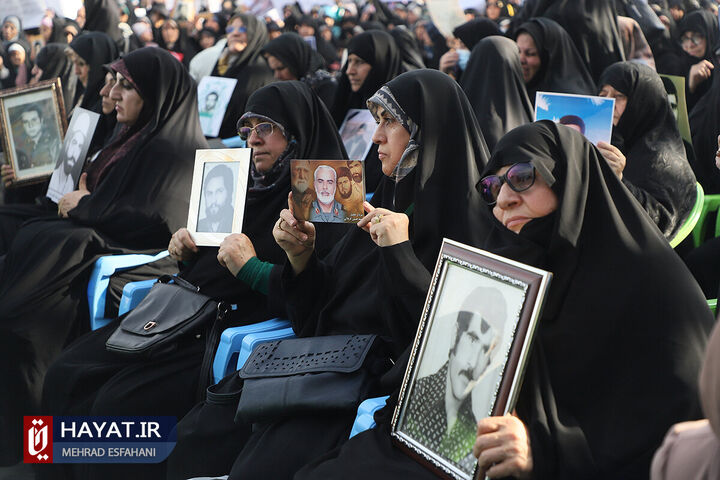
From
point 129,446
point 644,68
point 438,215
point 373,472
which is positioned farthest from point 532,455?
point 644,68

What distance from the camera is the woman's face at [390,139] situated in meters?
3.17

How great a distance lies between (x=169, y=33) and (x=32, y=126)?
6522 millimetres

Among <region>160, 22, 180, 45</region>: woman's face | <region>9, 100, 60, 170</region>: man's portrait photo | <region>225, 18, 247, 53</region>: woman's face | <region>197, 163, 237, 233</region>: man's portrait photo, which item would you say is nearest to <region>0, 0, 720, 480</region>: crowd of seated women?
<region>197, 163, 237, 233</region>: man's portrait photo

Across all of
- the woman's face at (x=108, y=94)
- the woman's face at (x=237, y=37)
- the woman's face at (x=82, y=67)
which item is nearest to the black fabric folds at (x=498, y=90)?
the woman's face at (x=108, y=94)

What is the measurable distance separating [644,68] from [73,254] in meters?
3.10

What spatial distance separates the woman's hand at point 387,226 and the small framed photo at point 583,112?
1.06m

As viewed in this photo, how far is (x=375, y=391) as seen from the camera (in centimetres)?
280

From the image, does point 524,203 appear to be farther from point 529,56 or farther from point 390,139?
point 529,56

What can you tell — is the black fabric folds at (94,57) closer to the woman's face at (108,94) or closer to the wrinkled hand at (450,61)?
the woman's face at (108,94)

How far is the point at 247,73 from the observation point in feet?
25.6

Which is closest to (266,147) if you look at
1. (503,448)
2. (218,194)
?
(218,194)

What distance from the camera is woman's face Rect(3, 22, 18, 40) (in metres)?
12.9

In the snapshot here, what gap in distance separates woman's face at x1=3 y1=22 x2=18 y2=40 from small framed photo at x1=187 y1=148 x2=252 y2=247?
405 inches

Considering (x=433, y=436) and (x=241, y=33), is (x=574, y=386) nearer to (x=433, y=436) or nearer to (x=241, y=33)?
(x=433, y=436)
